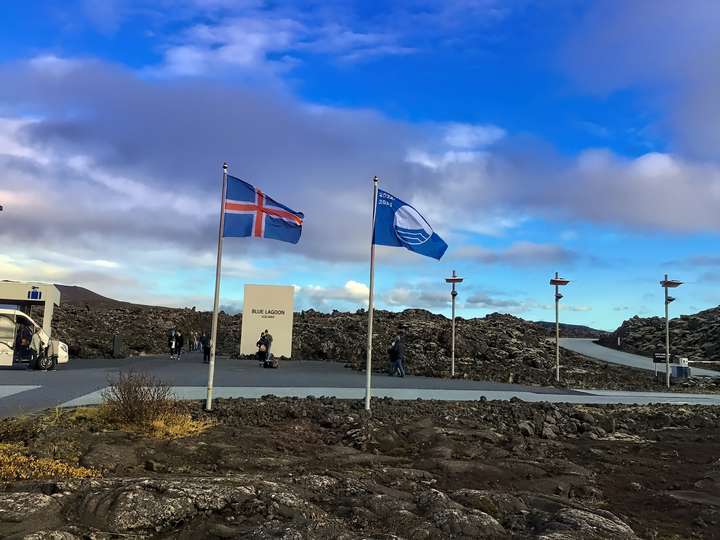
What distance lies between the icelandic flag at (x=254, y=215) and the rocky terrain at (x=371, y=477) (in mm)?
3443

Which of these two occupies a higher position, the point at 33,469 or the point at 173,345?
the point at 173,345

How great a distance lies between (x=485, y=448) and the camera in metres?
10.8

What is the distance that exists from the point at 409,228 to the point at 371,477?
21.0 ft

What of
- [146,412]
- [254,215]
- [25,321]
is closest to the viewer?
[146,412]

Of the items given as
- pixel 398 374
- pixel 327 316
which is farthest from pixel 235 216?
pixel 327 316

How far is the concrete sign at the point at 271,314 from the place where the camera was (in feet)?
104

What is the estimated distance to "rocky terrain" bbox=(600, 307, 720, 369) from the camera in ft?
157

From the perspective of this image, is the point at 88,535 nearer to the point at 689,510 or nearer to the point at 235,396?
the point at 689,510

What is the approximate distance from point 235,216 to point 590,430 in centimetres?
888

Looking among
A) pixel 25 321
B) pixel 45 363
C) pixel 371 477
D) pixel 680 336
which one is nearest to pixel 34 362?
pixel 45 363

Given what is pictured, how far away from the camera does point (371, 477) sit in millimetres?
7977

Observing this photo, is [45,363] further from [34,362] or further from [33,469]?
[33,469]

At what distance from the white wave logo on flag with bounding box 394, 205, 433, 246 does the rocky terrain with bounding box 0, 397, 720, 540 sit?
3.63 m

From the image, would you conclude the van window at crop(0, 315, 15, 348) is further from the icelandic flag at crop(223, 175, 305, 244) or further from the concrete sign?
the icelandic flag at crop(223, 175, 305, 244)
